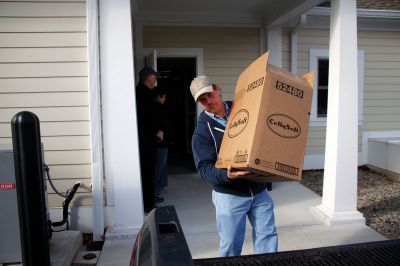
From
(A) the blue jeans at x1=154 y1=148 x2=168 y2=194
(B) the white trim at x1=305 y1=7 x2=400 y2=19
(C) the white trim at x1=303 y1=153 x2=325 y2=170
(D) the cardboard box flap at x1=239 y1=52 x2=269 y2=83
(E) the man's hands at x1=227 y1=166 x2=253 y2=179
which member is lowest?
(C) the white trim at x1=303 y1=153 x2=325 y2=170

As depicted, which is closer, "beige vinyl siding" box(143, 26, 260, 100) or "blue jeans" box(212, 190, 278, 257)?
"blue jeans" box(212, 190, 278, 257)

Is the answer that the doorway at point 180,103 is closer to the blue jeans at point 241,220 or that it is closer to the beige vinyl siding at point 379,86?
the beige vinyl siding at point 379,86

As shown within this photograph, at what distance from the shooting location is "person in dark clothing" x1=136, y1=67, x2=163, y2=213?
399 centimetres

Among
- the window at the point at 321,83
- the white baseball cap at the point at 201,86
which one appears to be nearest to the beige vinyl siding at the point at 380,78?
the window at the point at 321,83

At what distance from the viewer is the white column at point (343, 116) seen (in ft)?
12.0

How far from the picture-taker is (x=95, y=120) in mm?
3414

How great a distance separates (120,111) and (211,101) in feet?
5.26

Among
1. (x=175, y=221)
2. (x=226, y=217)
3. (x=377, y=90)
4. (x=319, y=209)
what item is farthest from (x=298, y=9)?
(x=175, y=221)

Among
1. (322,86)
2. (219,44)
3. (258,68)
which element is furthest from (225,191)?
(322,86)

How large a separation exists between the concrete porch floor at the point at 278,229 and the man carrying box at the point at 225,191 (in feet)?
3.54

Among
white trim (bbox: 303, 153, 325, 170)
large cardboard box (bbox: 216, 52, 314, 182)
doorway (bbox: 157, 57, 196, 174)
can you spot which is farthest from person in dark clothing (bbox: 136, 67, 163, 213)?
white trim (bbox: 303, 153, 325, 170)

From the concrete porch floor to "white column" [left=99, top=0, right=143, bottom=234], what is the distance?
1.17 ft

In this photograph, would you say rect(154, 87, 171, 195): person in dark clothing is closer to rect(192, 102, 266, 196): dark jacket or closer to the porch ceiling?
the porch ceiling

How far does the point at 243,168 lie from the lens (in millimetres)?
1641
